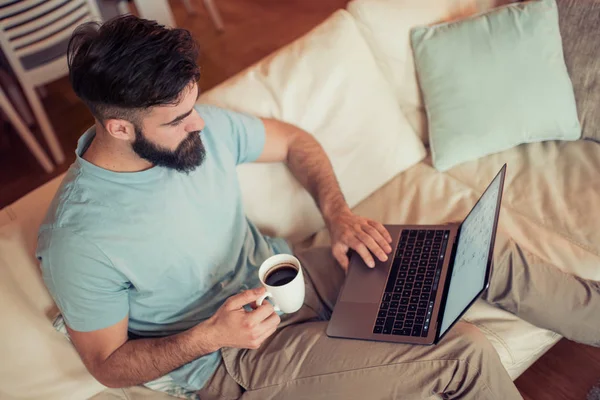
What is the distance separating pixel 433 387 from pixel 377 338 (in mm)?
151

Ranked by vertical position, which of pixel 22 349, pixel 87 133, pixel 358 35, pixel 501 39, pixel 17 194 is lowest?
pixel 17 194

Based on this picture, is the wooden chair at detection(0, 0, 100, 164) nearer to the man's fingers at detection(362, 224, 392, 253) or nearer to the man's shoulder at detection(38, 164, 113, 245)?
the man's shoulder at detection(38, 164, 113, 245)

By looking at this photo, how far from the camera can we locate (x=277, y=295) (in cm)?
111

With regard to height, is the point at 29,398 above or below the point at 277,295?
below

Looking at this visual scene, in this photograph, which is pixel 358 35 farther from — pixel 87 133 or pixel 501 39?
pixel 87 133

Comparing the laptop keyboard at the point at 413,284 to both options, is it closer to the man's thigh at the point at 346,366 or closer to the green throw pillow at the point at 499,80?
the man's thigh at the point at 346,366

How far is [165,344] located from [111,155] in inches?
16.5

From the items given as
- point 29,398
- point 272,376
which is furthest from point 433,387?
point 29,398

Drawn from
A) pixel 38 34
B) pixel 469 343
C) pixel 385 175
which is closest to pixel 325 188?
pixel 385 175

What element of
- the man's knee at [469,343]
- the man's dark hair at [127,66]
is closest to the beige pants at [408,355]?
the man's knee at [469,343]

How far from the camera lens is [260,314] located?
3.66 ft

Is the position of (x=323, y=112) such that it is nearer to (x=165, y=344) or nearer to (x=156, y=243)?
(x=156, y=243)

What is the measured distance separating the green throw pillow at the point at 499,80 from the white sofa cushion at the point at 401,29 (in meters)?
0.06

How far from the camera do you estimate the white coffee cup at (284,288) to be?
110cm
